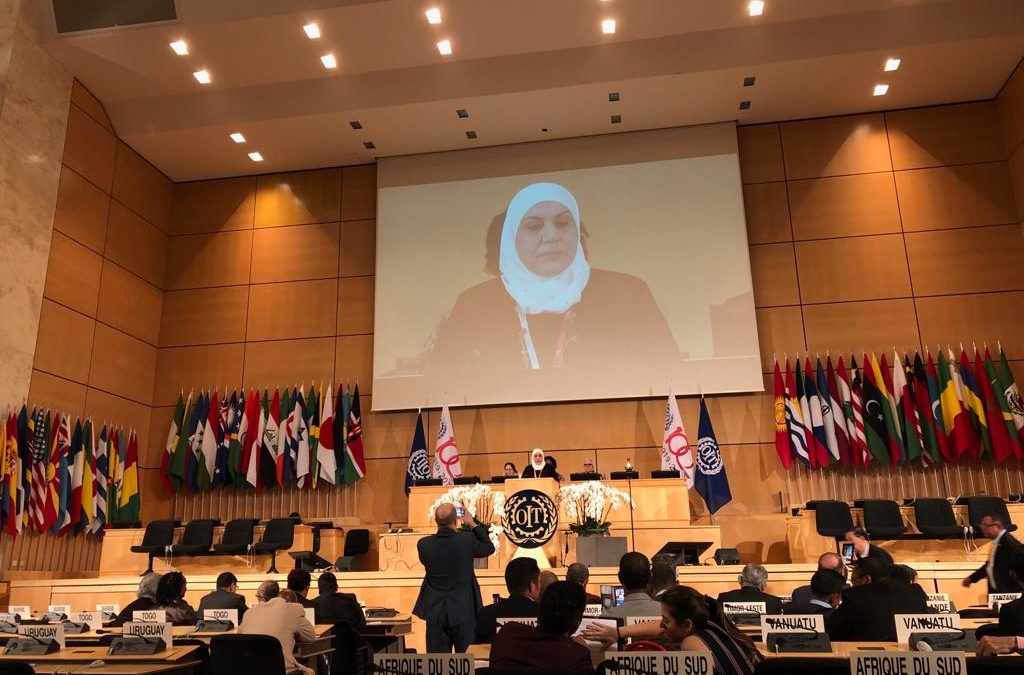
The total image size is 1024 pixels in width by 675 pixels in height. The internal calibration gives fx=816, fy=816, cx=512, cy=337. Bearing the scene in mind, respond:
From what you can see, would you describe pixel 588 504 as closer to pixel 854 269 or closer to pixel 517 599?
pixel 517 599

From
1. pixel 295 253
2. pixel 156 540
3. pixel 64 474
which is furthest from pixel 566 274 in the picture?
pixel 64 474

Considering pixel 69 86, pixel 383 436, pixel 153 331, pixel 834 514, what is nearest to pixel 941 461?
pixel 834 514

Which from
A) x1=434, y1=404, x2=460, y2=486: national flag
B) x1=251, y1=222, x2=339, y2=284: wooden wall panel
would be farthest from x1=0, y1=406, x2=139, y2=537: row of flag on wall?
x1=434, y1=404, x2=460, y2=486: national flag

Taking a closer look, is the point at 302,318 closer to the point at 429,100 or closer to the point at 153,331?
the point at 153,331

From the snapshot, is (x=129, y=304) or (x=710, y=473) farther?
(x=129, y=304)

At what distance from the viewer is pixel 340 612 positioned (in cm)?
513

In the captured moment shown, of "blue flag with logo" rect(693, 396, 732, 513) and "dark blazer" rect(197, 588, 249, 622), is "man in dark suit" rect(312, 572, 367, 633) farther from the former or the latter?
"blue flag with logo" rect(693, 396, 732, 513)

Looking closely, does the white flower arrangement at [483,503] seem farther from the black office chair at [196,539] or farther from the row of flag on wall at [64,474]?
the row of flag on wall at [64,474]

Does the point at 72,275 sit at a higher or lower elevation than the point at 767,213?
lower

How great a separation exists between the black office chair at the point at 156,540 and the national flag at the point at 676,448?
6492mm

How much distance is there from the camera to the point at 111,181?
12516 mm

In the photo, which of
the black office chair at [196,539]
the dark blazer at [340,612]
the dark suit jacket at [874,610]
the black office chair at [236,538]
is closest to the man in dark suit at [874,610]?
the dark suit jacket at [874,610]

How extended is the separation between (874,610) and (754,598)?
926 millimetres

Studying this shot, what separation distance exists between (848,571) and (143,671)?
6.28m
